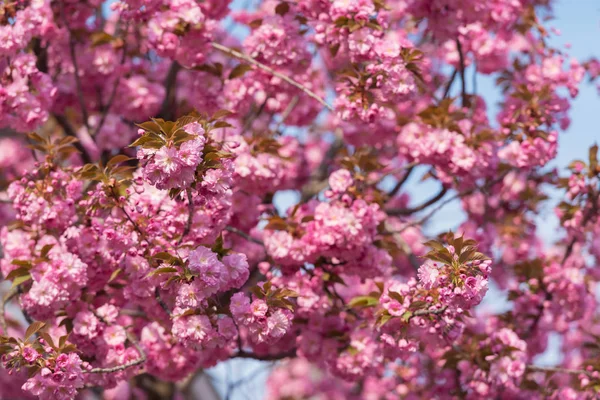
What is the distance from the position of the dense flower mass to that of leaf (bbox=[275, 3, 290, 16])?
0.9 inches

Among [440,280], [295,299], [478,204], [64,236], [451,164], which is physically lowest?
[64,236]

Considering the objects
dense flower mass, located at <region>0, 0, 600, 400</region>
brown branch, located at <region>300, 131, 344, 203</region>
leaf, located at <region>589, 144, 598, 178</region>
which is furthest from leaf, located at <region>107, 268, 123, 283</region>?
leaf, located at <region>589, 144, 598, 178</region>

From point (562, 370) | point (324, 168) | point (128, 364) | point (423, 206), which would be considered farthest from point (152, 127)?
point (324, 168)

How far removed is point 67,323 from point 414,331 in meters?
1.75

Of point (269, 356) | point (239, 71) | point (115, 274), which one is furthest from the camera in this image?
point (269, 356)

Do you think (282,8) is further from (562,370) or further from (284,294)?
(562,370)

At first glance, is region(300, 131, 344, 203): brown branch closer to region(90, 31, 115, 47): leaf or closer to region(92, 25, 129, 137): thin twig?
region(92, 25, 129, 137): thin twig

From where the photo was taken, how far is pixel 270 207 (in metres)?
4.59

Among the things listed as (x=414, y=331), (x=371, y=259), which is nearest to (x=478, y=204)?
(x=371, y=259)

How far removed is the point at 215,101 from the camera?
475 cm

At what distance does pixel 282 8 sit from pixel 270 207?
1.19 metres

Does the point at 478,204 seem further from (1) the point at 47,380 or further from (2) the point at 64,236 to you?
(1) the point at 47,380

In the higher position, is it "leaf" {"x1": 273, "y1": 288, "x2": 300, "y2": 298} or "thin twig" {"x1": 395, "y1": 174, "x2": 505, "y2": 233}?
"thin twig" {"x1": 395, "y1": 174, "x2": 505, "y2": 233}

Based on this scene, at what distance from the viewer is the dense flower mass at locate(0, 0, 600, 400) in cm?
330
